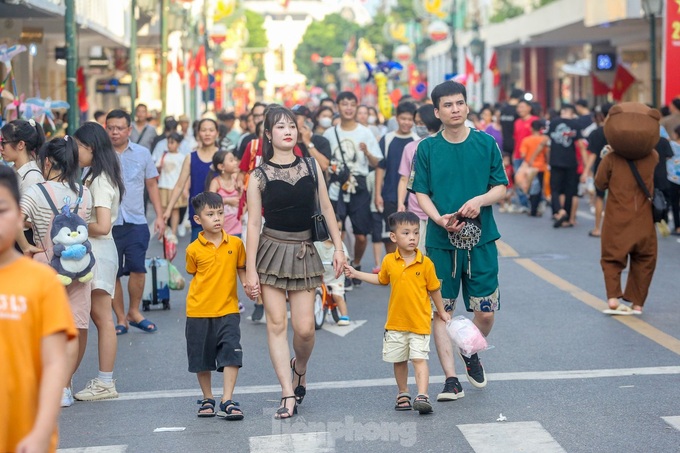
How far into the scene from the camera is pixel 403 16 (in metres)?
72.4

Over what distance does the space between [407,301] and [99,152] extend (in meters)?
2.24

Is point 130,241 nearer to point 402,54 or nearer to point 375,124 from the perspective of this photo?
point 375,124

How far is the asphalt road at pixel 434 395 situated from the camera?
6.77 m

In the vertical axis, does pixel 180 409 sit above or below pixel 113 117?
below

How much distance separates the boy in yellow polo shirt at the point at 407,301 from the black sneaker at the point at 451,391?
244mm

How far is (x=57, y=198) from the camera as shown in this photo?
7.68m

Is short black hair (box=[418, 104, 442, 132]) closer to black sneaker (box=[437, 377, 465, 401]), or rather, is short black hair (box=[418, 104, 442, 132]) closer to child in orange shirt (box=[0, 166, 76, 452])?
black sneaker (box=[437, 377, 465, 401])

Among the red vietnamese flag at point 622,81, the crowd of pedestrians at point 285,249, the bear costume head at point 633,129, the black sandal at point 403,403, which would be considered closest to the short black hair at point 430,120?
the bear costume head at point 633,129

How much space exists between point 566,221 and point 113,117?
10.4 m

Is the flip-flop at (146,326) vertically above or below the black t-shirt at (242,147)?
below

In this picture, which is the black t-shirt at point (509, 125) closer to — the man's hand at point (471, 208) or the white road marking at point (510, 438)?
the man's hand at point (471, 208)

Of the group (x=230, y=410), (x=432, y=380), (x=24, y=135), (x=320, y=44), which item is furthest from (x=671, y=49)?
(x=320, y=44)

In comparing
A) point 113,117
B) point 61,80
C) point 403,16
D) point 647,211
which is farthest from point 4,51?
point 403,16

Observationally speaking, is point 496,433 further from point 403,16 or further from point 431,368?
point 403,16
